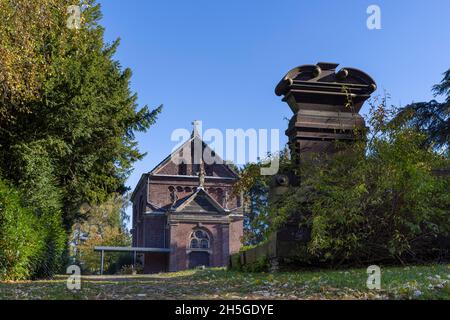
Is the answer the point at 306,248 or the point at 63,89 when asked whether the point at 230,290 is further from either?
the point at 63,89

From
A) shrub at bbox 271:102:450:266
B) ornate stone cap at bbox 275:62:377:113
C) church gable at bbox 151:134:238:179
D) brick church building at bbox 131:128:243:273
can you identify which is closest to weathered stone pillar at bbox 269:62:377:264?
ornate stone cap at bbox 275:62:377:113

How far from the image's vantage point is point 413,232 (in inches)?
352

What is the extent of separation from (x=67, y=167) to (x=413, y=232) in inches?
592

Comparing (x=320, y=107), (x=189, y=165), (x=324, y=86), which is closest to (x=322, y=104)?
(x=320, y=107)

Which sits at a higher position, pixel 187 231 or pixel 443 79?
pixel 443 79

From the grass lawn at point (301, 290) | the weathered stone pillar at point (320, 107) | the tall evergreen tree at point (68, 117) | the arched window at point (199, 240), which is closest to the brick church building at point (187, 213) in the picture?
the arched window at point (199, 240)

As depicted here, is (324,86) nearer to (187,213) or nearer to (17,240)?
(17,240)

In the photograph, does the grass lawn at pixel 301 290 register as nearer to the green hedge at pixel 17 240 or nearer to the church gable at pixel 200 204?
the green hedge at pixel 17 240

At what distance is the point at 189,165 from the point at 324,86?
38.9m

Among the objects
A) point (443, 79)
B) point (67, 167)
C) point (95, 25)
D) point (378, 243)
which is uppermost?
point (95, 25)

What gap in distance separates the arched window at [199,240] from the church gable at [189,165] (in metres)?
6.78

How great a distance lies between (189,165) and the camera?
48781 mm

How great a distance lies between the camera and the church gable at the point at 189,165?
158 ft
